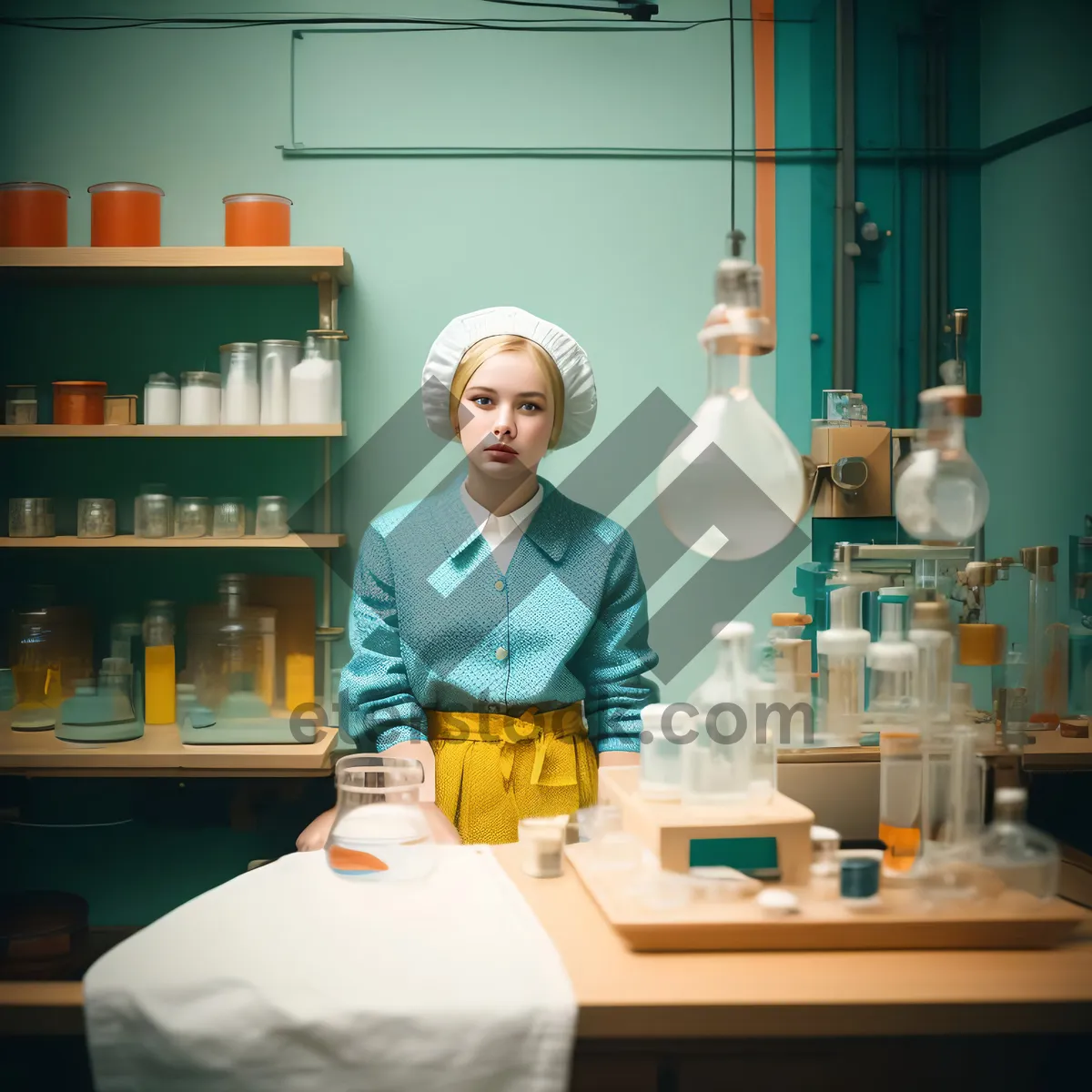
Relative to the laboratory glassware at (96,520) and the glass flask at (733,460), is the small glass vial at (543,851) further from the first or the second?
the laboratory glassware at (96,520)

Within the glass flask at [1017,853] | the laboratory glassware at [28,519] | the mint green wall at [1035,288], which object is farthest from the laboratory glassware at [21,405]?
the mint green wall at [1035,288]

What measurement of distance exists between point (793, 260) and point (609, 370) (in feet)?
1.78

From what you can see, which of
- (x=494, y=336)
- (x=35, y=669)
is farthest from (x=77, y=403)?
(x=494, y=336)

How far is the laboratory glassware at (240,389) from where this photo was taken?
2.33m

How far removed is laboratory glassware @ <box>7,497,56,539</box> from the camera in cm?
236

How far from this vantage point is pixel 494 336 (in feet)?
6.26

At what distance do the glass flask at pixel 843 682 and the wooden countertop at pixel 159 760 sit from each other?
1.17 metres

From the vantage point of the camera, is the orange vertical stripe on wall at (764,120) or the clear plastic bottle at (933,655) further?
the orange vertical stripe on wall at (764,120)

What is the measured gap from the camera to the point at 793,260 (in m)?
2.65

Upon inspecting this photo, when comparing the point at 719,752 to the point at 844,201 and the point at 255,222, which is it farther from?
the point at 844,201

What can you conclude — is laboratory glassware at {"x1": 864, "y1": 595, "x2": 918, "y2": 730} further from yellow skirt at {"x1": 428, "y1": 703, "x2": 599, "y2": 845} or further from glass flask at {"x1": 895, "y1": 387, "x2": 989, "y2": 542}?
yellow skirt at {"x1": 428, "y1": 703, "x2": 599, "y2": 845}

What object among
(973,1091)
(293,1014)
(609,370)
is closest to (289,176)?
(609,370)

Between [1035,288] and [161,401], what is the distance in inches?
82.3

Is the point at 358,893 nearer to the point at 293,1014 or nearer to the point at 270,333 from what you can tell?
the point at 293,1014
